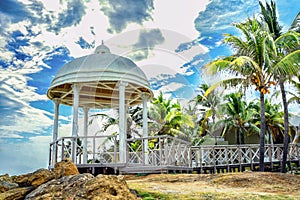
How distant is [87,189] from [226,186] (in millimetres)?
4488

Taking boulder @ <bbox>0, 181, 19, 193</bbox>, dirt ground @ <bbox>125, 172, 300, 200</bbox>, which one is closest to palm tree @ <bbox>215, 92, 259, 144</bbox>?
dirt ground @ <bbox>125, 172, 300, 200</bbox>

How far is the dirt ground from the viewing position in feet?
22.7

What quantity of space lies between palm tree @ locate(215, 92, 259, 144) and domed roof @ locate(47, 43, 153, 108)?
14.1m

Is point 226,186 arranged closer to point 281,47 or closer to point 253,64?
point 253,64

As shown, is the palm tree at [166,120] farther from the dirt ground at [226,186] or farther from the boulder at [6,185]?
the boulder at [6,185]

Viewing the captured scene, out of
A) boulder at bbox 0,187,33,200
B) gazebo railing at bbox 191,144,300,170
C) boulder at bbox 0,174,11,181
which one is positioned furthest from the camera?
gazebo railing at bbox 191,144,300,170

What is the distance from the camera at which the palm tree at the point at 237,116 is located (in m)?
27.7

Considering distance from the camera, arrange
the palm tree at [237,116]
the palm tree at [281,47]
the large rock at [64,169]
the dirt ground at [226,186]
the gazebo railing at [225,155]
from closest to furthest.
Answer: the dirt ground at [226,186]
the large rock at [64,169]
the palm tree at [281,47]
the gazebo railing at [225,155]
the palm tree at [237,116]

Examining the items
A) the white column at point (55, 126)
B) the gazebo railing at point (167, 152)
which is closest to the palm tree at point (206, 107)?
the gazebo railing at point (167, 152)

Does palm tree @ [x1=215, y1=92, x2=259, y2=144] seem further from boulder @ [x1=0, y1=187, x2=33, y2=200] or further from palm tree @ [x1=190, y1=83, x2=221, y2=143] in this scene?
boulder @ [x1=0, y1=187, x2=33, y2=200]

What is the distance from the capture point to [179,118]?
25.9 m

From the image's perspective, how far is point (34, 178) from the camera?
7.56 m

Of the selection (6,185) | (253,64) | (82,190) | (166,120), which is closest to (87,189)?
(82,190)

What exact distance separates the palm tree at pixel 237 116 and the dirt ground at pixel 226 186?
18.2m
